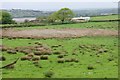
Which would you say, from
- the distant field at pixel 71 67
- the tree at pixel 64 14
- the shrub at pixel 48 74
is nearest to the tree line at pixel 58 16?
the tree at pixel 64 14

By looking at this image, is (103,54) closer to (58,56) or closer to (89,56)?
(89,56)

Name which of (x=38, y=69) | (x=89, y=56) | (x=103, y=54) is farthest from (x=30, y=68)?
(x=103, y=54)

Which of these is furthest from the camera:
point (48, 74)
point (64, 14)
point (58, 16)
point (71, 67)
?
point (64, 14)

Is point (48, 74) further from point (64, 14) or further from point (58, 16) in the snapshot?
point (64, 14)

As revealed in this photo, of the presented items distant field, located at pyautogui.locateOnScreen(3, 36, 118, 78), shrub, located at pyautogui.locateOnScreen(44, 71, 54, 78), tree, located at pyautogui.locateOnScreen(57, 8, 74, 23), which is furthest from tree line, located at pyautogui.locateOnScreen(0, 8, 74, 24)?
shrub, located at pyautogui.locateOnScreen(44, 71, 54, 78)

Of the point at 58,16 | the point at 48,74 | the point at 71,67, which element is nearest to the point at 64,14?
the point at 58,16

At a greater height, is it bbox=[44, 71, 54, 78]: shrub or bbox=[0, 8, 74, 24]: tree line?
bbox=[0, 8, 74, 24]: tree line

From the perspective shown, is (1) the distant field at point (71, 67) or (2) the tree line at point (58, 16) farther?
(2) the tree line at point (58, 16)

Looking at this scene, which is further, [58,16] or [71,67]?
[58,16]

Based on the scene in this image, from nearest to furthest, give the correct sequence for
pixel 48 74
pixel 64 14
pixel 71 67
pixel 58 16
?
1. pixel 48 74
2. pixel 71 67
3. pixel 58 16
4. pixel 64 14

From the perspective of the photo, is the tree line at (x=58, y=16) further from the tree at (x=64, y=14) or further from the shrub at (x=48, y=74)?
the shrub at (x=48, y=74)

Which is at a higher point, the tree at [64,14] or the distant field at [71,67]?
the tree at [64,14]

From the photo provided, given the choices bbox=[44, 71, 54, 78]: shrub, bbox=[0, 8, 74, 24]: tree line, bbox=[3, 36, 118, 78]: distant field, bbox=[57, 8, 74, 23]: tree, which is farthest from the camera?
bbox=[57, 8, 74, 23]: tree

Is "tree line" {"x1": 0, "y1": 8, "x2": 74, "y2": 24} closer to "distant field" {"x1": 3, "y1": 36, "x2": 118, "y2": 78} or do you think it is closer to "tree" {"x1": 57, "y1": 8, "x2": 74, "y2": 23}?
"tree" {"x1": 57, "y1": 8, "x2": 74, "y2": 23}
